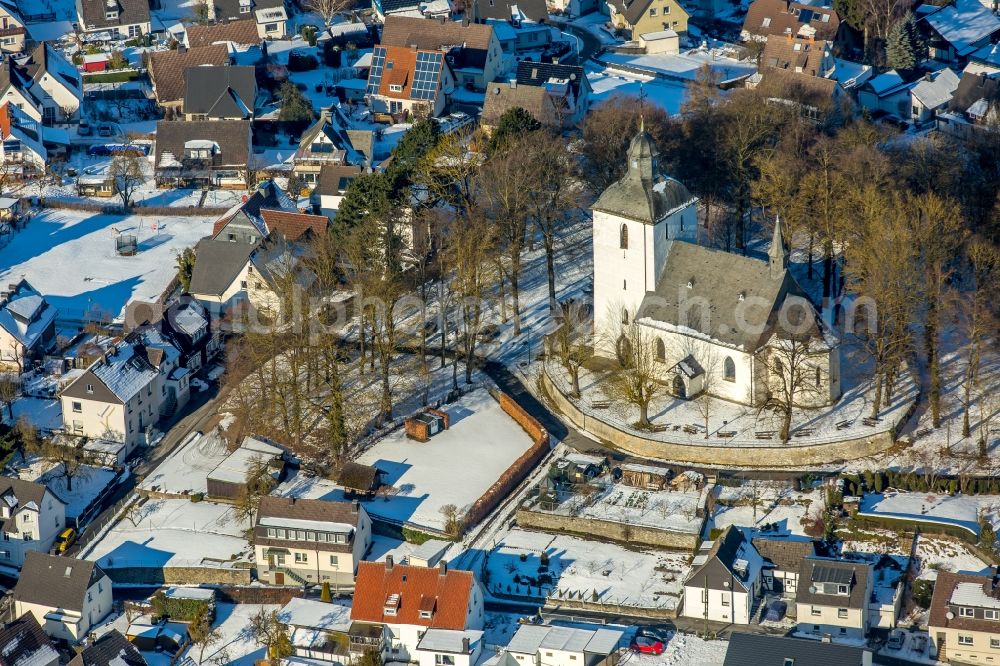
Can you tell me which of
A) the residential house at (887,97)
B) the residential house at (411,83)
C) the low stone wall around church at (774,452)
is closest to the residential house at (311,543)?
the low stone wall around church at (774,452)

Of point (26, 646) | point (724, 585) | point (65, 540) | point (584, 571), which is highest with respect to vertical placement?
point (724, 585)

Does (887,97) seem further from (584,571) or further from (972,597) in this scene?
(972,597)

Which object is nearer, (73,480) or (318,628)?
(318,628)

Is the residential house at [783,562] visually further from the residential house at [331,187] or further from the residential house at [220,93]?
the residential house at [220,93]

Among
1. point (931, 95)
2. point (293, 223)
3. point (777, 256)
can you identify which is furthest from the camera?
point (931, 95)

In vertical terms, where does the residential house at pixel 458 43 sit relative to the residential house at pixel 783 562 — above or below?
above

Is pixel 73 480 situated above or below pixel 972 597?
below

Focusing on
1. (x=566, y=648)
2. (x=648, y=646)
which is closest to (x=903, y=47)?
(x=648, y=646)
